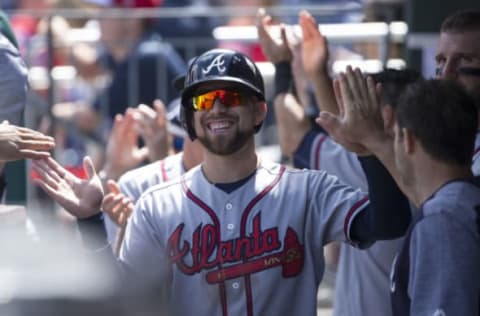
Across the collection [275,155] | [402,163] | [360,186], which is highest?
[402,163]

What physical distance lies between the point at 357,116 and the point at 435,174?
1.30 ft

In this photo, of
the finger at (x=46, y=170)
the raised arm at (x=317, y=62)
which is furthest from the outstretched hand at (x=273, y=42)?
the finger at (x=46, y=170)

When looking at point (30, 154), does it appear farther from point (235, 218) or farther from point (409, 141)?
point (409, 141)

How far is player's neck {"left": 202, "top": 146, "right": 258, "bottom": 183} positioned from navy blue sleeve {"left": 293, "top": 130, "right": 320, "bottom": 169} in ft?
2.52

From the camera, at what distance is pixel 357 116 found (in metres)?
4.14

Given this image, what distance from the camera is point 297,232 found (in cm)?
440

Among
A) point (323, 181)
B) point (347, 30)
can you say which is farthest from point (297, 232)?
point (347, 30)

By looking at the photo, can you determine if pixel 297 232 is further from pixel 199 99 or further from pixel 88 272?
pixel 88 272

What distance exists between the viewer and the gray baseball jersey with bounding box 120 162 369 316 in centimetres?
438

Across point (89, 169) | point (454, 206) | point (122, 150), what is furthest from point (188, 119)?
point (122, 150)

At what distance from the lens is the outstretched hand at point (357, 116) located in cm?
414

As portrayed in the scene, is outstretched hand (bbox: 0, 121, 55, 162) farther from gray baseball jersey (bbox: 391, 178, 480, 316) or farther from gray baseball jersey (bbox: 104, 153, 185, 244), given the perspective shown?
gray baseball jersey (bbox: 391, 178, 480, 316)

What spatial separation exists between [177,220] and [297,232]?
16.2 inches

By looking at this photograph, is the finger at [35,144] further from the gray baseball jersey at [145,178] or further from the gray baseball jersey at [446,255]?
the gray baseball jersey at [446,255]
